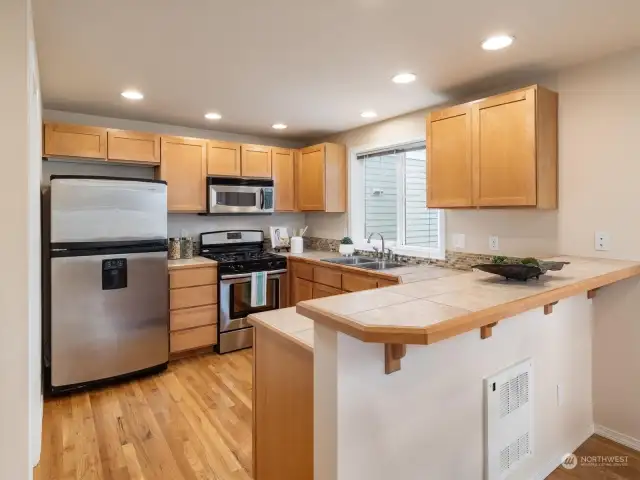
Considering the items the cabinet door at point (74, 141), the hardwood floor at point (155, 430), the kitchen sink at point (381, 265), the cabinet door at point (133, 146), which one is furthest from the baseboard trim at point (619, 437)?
the cabinet door at point (74, 141)

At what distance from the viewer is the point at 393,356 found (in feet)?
4.34

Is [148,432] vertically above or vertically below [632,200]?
below

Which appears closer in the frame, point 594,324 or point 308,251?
point 594,324

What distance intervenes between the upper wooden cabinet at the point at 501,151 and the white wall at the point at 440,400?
2.43ft

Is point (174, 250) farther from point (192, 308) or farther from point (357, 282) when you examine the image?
point (357, 282)

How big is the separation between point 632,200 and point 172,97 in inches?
128

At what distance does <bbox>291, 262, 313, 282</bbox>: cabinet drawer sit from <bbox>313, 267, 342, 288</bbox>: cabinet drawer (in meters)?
0.07

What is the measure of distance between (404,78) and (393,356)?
2.04m

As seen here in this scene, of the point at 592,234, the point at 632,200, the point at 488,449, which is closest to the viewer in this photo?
the point at 488,449

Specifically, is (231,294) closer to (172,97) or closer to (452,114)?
(172,97)

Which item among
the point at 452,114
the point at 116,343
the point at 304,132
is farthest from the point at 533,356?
the point at 304,132

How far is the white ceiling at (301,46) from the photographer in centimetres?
176

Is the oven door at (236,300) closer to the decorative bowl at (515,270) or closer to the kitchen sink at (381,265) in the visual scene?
the kitchen sink at (381,265)

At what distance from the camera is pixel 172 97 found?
10.1ft
